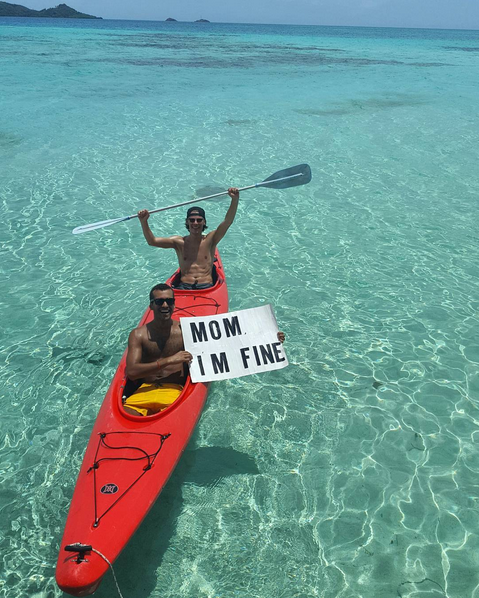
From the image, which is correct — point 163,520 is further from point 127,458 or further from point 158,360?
point 158,360

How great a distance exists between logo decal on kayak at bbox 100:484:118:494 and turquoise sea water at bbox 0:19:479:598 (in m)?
0.72

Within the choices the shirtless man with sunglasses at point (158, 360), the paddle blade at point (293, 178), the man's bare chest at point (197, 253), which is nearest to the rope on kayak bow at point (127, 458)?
the shirtless man with sunglasses at point (158, 360)

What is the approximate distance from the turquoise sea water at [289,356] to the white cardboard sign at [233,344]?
94 cm

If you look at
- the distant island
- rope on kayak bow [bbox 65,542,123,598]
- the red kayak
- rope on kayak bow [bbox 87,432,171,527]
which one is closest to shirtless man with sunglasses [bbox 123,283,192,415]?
the red kayak

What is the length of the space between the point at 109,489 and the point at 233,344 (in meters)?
1.87

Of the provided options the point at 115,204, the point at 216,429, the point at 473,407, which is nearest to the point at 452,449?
the point at 473,407

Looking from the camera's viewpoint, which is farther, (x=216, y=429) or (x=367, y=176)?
(x=367, y=176)

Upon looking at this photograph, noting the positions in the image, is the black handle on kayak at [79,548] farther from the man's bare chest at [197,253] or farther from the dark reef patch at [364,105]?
the dark reef patch at [364,105]

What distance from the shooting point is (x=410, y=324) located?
7.69 meters

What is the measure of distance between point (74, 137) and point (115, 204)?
681 cm

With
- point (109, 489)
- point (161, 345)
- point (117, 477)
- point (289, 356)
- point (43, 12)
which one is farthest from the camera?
point (43, 12)

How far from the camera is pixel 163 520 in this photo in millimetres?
4648

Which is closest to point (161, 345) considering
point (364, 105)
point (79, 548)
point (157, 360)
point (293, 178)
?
point (157, 360)

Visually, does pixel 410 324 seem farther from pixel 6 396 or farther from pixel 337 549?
pixel 6 396
